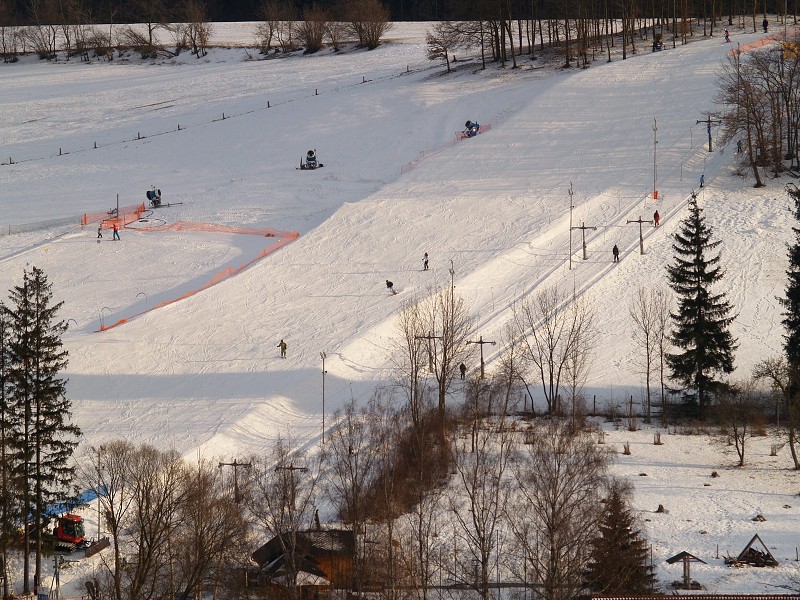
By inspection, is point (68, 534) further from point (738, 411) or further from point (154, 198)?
point (154, 198)

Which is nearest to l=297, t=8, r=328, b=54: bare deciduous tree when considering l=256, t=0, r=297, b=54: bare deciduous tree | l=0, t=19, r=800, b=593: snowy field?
l=256, t=0, r=297, b=54: bare deciduous tree

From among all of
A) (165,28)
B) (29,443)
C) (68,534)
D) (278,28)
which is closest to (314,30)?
(278,28)

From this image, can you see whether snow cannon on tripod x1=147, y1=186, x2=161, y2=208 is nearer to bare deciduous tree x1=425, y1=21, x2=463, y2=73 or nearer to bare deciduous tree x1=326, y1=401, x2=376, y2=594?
bare deciduous tree x1=425, y1=21, x2=463, y2=73

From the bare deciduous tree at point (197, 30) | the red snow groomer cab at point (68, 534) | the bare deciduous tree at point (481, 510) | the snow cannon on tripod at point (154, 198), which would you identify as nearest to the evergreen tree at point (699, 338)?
the bare deciduous tree at point (481, 510)

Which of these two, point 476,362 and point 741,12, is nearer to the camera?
point 476,362

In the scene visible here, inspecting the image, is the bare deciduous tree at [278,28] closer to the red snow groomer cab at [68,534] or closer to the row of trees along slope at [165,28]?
the row of trees along slope at [165,28]

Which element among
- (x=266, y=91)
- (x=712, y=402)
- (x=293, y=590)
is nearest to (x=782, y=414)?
(x=712, y=402)

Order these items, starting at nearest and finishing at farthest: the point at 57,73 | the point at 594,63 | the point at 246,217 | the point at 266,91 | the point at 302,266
Answer: the point at 302,266
the point at 246,217
the point at 594,63
the point at 266,91
the point at 57,73

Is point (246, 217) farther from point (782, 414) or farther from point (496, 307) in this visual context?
point (782, 414)
